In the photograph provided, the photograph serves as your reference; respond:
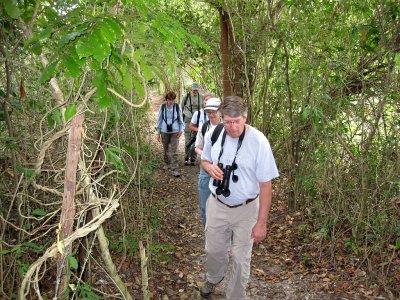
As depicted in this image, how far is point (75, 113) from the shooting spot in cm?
199

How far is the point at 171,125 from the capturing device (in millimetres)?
8273

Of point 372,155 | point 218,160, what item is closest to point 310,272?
point 372,155

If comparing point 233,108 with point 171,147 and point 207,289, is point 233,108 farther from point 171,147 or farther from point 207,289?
point 171,147

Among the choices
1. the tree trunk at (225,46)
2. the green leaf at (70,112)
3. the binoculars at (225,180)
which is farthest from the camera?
the tree trunk at (225,46)

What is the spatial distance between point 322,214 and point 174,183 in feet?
12.1

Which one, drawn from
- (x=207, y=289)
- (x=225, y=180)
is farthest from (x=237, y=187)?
(x=207, y=289)

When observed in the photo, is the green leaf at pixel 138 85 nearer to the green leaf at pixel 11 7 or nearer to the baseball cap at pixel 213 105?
the green leaf at pixel 11 7

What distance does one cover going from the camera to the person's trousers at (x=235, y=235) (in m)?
3.45

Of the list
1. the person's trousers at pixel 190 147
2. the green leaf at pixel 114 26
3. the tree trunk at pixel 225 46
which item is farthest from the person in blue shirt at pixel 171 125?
the green leaf at pixel 114 26

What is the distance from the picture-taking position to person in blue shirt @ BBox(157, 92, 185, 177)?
8211 millimetres

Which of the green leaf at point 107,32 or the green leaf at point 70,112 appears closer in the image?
the green leaf at point 107,32

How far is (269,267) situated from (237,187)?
1.88 meters

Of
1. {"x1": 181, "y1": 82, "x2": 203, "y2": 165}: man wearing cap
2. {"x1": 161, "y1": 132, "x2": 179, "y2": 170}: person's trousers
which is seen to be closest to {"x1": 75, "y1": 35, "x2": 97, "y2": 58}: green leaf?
{"x1": 161, "y1": 132, "x2": 179, "y2": 170}: person's trousers

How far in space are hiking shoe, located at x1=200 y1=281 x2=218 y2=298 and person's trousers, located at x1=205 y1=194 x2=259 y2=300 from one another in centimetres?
42
